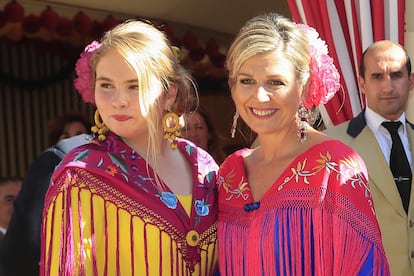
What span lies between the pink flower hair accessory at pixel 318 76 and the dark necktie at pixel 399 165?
103 cm

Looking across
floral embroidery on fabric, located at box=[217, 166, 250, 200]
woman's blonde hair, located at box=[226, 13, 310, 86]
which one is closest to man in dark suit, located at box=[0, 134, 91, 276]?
floral embroidery on fabric, located at box=[217, 166, 250, 200]

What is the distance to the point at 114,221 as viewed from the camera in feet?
7.12

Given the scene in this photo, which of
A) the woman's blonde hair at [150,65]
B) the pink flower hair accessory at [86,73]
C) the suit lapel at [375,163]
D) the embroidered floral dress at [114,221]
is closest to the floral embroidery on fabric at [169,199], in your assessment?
the embroidered floral dress at [114,221]

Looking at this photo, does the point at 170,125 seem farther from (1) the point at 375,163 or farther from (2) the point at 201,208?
(1) the point at 375,163

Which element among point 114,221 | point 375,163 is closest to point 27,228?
point 114,221

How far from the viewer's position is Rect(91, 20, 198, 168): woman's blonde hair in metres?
2.21

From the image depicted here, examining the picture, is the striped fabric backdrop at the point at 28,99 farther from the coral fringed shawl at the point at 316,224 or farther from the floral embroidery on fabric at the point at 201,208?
the coral fringed shawl at the point at 316,224

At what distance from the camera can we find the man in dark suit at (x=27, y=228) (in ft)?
8.91

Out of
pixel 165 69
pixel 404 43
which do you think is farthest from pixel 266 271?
pixel 404 43

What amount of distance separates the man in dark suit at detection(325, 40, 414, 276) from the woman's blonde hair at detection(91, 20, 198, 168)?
3.98 ft

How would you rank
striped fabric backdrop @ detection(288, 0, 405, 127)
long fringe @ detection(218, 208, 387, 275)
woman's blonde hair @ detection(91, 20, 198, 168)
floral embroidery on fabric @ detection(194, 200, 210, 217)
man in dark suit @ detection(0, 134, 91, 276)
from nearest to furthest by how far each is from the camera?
1. long fringe @ detection(218, 208, 387, 275)
2. woman's blonde hair @ detection(91, 20, 198, 168)
3. floral embroidery on fabric @ detection(194, 200, 210, 217)
4. man in dark suit @ detection(0, 134, 91, 276)
5. striped fabric backdrop @ detection(288, 0, 405, 127)

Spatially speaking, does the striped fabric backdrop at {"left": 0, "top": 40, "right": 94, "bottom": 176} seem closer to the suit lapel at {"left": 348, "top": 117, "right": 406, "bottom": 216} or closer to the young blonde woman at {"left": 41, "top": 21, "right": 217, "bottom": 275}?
the suit lapel at {"left": 348, "top": 117, "right": 406, "bottom": 216}

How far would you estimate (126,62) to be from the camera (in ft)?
7.21

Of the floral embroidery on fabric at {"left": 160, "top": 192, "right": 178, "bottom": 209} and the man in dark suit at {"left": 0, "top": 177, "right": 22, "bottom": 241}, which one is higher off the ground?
the floral embroidery on fabric at {"left": 160, "top": 192, "right": 178, "bottom": 209}
